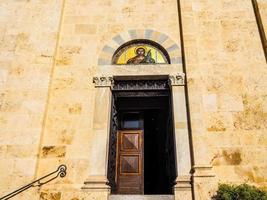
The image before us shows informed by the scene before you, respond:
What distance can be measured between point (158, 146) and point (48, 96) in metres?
5.56

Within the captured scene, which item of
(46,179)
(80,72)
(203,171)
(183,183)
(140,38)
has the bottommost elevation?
(183,183)

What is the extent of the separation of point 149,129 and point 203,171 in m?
5.76

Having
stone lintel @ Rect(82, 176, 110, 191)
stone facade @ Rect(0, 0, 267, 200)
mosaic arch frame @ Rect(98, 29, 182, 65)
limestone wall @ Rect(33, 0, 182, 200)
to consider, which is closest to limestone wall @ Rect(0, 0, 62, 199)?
Result: stone facade @ Rect(0, 0, 267, 200)

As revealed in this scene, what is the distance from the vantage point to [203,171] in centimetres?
618

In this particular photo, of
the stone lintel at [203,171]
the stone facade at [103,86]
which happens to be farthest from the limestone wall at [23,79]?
the stone lintel at [203,171]

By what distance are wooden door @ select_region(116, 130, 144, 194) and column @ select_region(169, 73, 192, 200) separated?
1510mm

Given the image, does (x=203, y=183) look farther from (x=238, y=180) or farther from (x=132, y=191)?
(x=132, y=191)

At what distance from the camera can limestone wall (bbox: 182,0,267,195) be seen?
256 inches

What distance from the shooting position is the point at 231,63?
300 inches

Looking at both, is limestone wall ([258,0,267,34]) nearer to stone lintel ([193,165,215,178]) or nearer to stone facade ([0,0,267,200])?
stone facade ([0,0,267,200])

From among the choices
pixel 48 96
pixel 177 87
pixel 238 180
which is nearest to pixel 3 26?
pixel 48 96

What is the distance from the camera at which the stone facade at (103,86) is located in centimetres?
643

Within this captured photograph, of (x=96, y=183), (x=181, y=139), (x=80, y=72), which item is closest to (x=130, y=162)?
(x=96, y=183)

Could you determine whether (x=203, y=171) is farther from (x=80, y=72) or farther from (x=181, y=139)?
(x=80, y=72)
